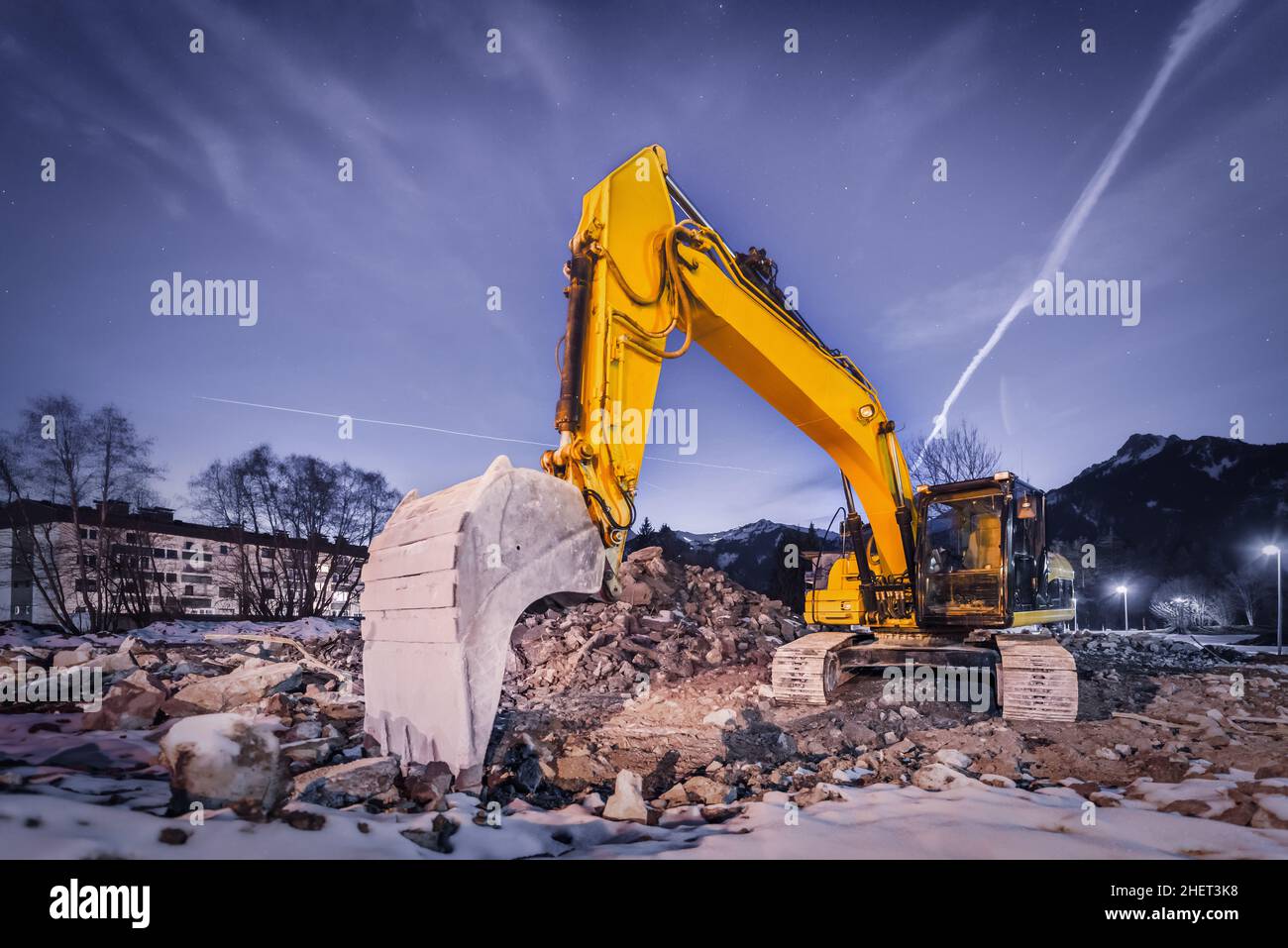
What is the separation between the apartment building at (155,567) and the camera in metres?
17.4

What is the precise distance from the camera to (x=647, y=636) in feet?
35.5

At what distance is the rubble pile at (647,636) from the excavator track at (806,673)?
226 cm

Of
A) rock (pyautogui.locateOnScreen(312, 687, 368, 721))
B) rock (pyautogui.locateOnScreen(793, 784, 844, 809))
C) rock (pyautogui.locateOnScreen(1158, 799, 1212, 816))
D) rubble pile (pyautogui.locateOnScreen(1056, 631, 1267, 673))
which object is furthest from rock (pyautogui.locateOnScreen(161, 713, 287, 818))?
rubble pile (pyautogui.locateOnScreen(1056, 631, 1267, 673))

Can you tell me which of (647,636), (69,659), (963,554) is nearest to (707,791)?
(963,554)

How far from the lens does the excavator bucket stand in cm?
343

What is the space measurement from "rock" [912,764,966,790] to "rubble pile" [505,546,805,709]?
14.9ft

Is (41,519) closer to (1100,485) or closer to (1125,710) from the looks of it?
(1125,710)

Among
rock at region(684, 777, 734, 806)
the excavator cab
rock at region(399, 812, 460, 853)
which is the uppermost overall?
the excavator cab

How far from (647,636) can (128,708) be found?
7268 millimetres

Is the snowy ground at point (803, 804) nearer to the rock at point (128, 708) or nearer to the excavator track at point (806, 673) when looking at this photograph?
the rock at point (128, 708)

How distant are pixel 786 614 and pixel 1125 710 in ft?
26.2

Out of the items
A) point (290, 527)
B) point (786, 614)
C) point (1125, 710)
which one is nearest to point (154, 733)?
point (1125, 710)

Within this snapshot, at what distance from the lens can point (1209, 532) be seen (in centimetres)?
5644

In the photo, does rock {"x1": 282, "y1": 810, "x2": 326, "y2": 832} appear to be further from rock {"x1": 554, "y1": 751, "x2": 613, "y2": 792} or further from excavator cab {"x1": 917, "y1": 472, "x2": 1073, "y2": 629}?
excavator cab {"x1": 917, "y1": 472, "x2": 1073, "y2": 629}
